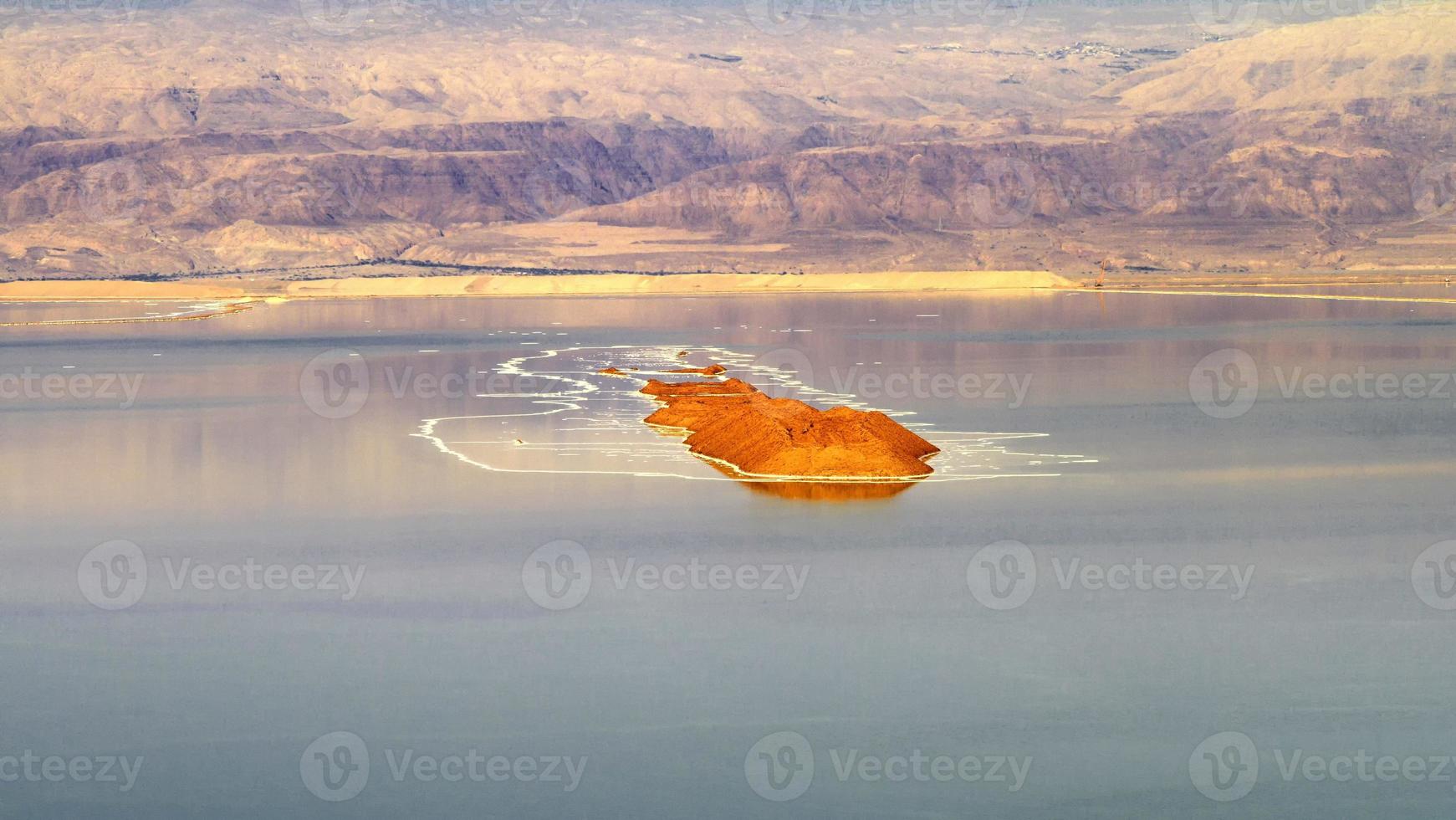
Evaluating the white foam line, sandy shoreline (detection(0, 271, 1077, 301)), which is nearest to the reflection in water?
the white foam line

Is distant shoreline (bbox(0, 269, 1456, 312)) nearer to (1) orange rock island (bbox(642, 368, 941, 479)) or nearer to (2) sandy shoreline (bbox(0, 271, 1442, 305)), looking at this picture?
(2) sandy shoreline (bbox(0, 271, 1442, 305))

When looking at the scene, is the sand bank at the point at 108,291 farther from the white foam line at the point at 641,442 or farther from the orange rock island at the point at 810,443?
the orange rock island at the point at 810,443

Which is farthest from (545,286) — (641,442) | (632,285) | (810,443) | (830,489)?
(830,489)

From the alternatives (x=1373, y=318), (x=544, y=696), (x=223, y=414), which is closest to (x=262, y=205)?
(x=1373, y=318)

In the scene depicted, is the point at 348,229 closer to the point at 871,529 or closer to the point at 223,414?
the point at 223,414

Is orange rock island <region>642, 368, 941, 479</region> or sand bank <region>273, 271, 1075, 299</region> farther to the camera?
sand bank <region>273, 271, 1075, 299</region>

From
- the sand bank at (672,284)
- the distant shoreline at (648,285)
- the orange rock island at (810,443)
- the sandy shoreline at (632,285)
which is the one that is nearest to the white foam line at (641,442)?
the orange rock island at (810,443)

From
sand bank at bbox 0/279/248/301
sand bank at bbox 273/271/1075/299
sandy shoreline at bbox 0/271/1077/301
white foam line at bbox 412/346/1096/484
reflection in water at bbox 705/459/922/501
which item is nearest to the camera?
reflection in water at bbox 705/459/922/501

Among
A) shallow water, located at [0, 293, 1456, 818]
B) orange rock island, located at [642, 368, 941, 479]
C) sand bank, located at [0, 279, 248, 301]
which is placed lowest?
shallow water, located at [0, 293, 1456, 818]

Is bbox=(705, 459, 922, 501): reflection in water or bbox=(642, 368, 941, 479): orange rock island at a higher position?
bbox=(642, 368, 941, 479): orange rock island

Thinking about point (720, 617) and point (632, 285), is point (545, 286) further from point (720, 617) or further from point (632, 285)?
point (720, 617)
